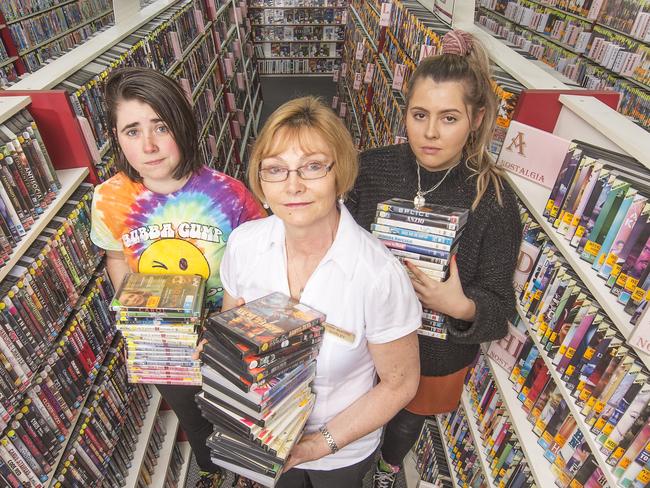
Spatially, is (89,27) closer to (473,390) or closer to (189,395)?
(189,395)

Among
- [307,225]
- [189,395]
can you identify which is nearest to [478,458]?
[189,395]

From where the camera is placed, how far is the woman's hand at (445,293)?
4.12 ft

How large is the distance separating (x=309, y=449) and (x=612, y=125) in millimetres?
1371

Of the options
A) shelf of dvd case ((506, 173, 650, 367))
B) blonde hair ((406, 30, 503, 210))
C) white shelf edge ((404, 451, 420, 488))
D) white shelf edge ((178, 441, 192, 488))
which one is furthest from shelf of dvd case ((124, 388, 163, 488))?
shelf of dvd case ((506, 173, 650, 367))

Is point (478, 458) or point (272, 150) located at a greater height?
Result: point (272, 150)

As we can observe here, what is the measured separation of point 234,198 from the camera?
153 centimetres

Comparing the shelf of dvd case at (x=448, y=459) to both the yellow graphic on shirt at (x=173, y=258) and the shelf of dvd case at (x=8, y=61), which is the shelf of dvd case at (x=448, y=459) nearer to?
the yellow graphic on shirt at (x=173, y=258)

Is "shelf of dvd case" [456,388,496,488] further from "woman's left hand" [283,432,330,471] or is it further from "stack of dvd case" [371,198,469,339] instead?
"stack of dvd case" [371,198,469,339]

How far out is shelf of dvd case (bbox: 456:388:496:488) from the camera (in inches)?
69.5

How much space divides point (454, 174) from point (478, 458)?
4.16ft

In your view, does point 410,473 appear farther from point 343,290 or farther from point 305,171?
point 305,171

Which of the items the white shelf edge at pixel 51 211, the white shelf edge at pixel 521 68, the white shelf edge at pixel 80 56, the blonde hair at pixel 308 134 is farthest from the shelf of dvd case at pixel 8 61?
the blonde hair at pixel 308 134

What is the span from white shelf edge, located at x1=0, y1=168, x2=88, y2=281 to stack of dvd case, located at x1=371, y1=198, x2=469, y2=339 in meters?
1.10

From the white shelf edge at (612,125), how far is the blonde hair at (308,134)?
0.84m
